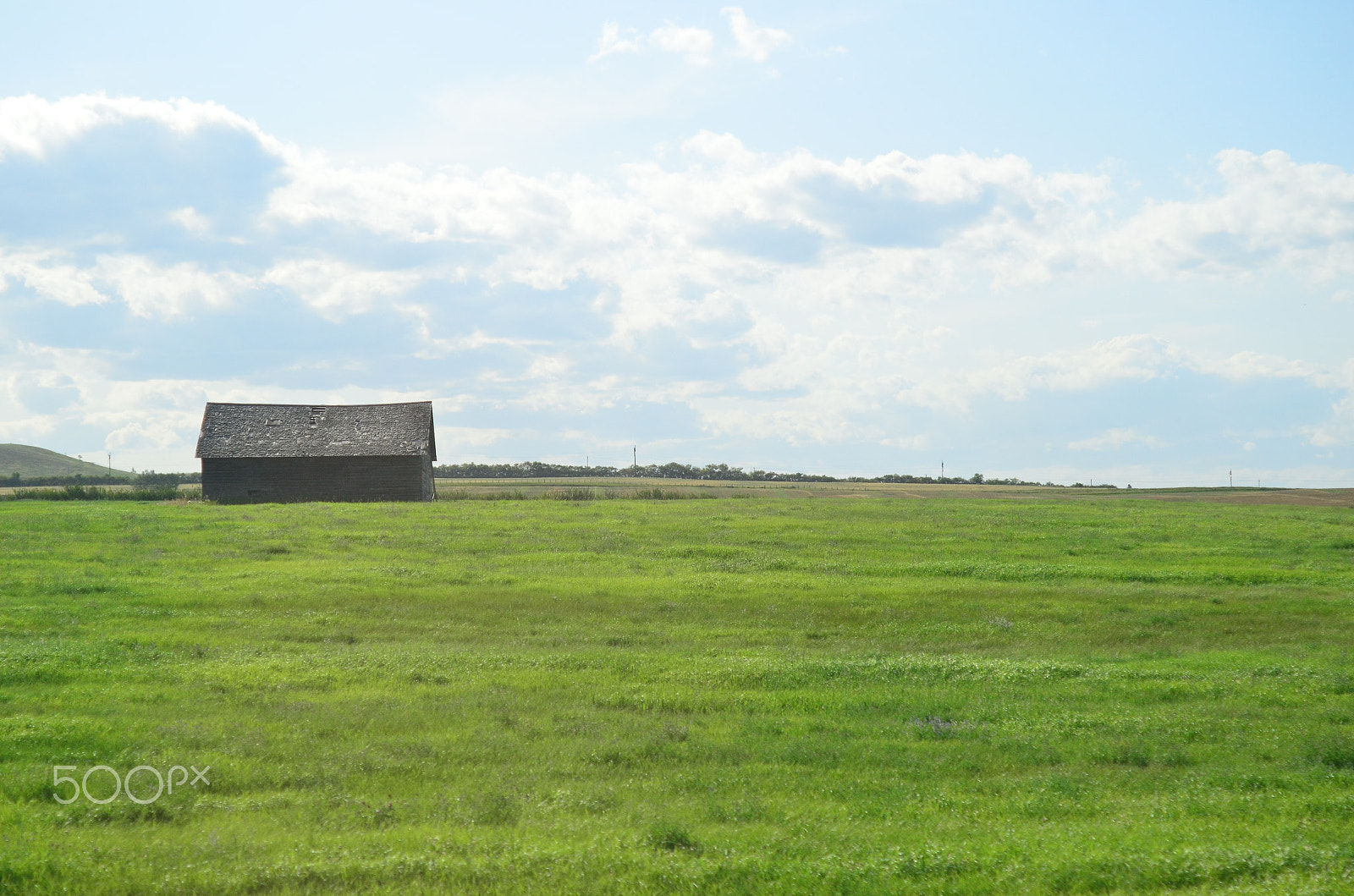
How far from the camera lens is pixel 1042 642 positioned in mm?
21641

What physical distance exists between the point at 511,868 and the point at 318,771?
410 centimetres

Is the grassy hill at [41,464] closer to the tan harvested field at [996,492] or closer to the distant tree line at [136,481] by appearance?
the distant tree line at [136,481]

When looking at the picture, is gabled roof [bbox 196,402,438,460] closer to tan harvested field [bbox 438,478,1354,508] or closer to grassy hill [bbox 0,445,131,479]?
tan harvested field [bbox 438,478,1354,508]

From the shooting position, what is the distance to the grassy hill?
16525 cm

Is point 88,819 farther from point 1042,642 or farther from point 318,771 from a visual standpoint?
point 1042,642

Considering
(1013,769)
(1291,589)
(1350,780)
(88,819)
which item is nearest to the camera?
(88,819)

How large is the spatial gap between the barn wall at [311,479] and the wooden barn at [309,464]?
57 mm

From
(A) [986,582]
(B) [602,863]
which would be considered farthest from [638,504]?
(B) [602,863]

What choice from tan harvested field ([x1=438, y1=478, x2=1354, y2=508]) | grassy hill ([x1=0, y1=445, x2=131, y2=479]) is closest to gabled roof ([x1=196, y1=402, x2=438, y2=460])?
Result: tan harvested field ([x1=438, y1=478, x2=1354, y2=508])

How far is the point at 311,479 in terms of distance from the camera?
208 feet

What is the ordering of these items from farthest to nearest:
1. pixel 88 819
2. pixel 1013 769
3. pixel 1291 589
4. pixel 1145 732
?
pixel 1291 589 → pixel 1145 732 → pixel 1013 769 → pixel 88 819

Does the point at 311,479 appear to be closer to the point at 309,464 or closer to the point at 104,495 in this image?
the point at 309,464

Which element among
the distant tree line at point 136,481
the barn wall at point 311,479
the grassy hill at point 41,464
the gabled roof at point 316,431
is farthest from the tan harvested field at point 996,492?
the grassy hill at point 41,464

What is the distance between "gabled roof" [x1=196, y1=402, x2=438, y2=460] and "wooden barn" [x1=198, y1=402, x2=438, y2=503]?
2.4 inches
